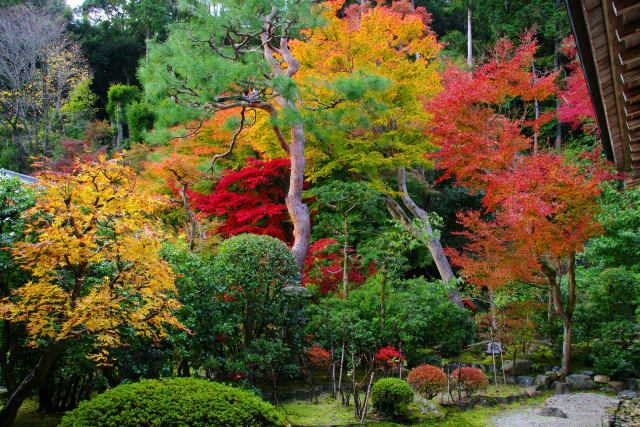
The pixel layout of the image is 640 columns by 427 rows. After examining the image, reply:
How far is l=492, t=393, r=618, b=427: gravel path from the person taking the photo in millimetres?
5258

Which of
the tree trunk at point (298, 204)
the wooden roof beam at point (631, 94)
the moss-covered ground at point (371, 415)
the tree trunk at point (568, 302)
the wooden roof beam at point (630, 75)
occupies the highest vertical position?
the tree trunk at point (298, 204)

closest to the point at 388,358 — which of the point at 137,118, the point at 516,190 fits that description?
the point at 516,190

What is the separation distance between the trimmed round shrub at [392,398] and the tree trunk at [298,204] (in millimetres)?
3578

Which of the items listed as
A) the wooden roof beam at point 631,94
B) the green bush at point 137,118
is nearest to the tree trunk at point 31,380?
the wooden roof beam at point 631,94

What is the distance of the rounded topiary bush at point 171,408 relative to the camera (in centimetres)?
296

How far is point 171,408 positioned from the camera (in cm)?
309

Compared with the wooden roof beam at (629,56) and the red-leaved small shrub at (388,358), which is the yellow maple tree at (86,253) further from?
the wooden roof beam at (629,56)

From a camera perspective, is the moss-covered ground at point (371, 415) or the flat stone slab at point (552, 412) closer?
the moss-covered ground at point (371, 415)

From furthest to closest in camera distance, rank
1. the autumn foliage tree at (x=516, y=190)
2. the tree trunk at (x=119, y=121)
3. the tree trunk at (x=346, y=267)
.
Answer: the tree trunk at (x=119, y=121)
the tree trunk at (x=346, y=267)
the autumn foliage tree at (x=516, y=190)

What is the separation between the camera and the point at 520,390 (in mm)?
6996

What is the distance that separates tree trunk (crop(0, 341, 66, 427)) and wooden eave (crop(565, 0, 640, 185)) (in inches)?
175

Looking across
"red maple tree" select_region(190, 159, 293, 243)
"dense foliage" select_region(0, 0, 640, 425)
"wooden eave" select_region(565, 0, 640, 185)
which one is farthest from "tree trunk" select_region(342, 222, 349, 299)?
"wooden eave" select_region(565, 0, 640, 185)

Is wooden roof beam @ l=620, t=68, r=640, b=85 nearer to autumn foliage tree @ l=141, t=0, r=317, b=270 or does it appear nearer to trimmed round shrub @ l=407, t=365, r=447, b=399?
trimmed round shrub @ l=407, t=365, r=447, b=399

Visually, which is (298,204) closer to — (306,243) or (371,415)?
(306,243)
